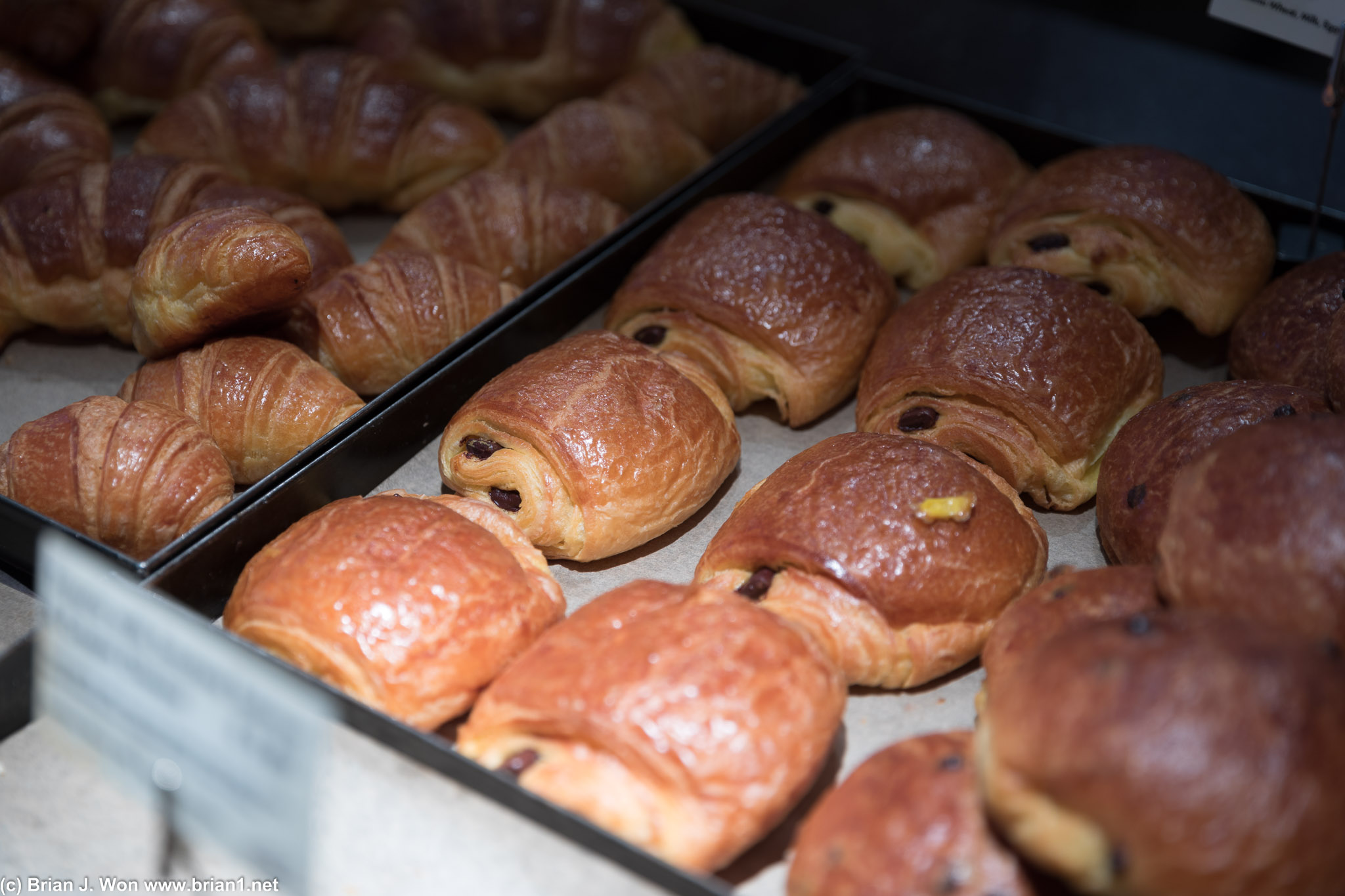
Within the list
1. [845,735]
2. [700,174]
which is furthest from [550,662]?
[700,174]

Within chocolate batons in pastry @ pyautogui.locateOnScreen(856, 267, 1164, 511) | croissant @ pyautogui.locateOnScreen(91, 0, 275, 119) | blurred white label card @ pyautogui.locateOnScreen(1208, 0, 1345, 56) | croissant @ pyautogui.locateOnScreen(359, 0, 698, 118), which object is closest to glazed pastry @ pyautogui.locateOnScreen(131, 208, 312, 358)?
chocolate batons in pastry @ pyautogui.locateOnScreen(856, 267, 1164, 511)

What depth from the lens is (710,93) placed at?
393cm

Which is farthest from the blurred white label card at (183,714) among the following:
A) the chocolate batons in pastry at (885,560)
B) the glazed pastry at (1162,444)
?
the glazed pastry at (1162,444)

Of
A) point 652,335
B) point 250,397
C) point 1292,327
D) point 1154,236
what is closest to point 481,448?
point 250,397

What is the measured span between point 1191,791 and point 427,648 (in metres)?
1.25

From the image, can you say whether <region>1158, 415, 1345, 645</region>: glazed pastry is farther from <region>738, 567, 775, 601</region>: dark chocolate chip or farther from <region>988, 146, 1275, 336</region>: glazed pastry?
<region>988, 146, 1275, 336</region>: glazed pastry

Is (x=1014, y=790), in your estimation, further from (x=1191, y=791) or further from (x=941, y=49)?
(x=941, y=49)

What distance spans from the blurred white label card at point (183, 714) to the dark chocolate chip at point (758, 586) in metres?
0.87

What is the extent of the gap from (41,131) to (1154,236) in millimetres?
3314

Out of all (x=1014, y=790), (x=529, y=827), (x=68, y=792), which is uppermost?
(x=1014, y=790)

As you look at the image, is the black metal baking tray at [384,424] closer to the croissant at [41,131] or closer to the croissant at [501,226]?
the croissant at [501,226]

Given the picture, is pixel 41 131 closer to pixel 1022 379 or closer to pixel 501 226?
pixel 501 226

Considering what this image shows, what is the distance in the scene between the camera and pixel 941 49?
4281mm

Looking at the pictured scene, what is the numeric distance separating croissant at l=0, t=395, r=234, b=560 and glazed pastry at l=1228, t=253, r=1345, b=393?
99.4 inches
